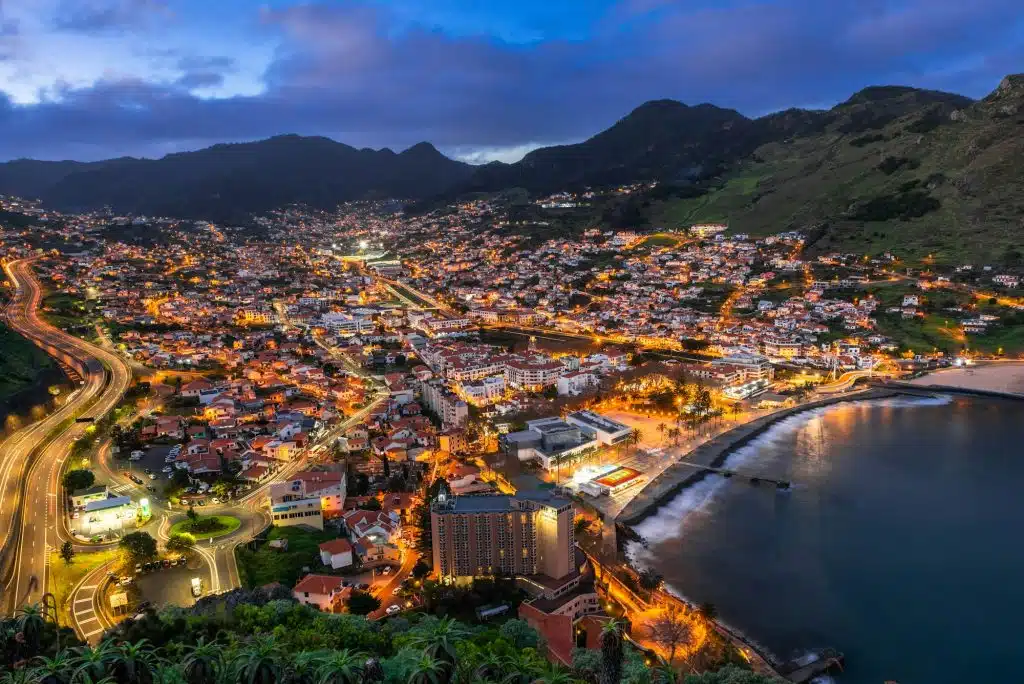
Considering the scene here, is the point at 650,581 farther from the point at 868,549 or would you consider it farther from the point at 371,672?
the point at 371,672

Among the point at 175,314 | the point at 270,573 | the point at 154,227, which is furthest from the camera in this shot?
the point at 154,227

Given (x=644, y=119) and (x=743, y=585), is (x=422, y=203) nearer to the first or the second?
(x=644, y=119)

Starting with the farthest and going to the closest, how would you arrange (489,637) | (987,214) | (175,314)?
1. (987,214)
2. (175,314)
3. (489,637)

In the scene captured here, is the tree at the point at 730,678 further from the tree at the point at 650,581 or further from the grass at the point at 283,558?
the grass at the point at 283,558

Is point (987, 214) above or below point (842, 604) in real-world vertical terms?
above

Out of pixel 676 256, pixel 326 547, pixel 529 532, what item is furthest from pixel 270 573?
pixel 676 256

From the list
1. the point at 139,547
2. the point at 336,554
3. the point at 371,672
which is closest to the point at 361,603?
the point at 336,554
